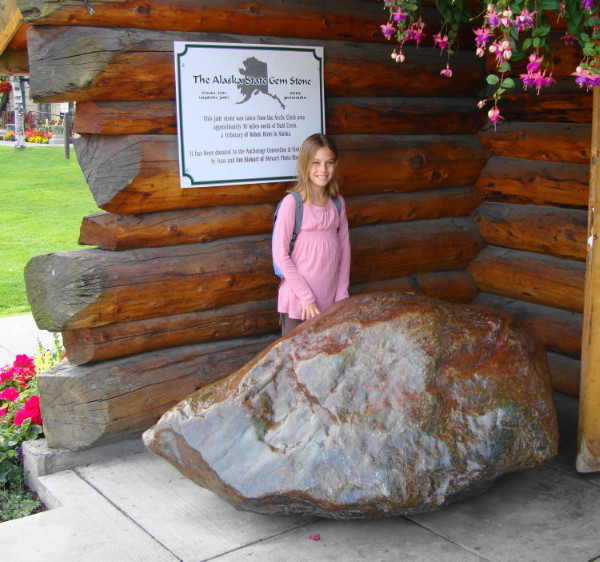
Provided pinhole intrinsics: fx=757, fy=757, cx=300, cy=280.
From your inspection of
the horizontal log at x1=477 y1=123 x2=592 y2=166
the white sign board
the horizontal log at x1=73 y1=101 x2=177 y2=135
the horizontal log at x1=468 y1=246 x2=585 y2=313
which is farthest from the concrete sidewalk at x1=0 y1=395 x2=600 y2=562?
the horizontal log at x1=477 y1=123 x2=592 y2=166

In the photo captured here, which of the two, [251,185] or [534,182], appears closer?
[251,185]

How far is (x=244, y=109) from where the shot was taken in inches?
179

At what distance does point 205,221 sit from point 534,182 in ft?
8.10

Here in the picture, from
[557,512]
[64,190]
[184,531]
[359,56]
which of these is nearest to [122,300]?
[184,531]

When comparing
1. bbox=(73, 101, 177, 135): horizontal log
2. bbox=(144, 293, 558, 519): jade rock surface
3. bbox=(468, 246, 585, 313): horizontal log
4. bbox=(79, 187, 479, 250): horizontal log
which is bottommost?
bbox=(144, 293, 558, 519): jade rock surface

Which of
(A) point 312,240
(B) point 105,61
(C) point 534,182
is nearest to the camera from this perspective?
(B) point 105,61

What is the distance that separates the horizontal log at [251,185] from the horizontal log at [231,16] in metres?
0.63

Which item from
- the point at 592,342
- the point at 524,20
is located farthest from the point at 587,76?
the point at 592,342

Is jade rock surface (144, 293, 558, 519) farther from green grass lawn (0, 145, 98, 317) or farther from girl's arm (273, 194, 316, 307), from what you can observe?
green grass lawn (0, 145, 98, 317)

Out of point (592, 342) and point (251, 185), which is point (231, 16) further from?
point (592, 342)

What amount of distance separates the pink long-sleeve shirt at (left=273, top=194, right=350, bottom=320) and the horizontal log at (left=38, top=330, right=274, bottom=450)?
72cm

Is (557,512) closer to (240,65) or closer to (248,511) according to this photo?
(248,511)

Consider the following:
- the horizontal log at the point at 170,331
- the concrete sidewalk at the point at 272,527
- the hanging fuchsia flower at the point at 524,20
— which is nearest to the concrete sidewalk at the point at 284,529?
the concrete sidewalk at the point at 272,527

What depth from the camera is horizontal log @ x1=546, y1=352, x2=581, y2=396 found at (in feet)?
17.3
